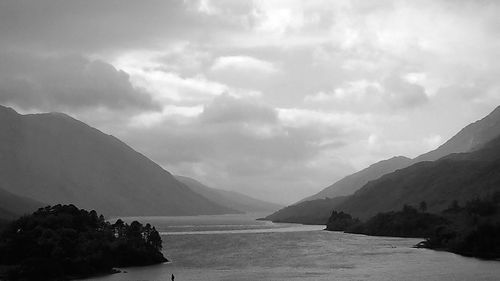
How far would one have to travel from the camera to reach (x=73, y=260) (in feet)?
541

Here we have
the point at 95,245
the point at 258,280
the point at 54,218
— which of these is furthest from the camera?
the point at 54,218

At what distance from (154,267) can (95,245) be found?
18.8 meters

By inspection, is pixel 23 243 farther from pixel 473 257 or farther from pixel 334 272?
pixel 473 257

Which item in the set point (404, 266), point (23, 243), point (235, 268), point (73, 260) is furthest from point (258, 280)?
point (23, 243)

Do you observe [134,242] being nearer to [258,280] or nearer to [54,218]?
[54,218]

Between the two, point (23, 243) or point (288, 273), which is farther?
point (23, 243)

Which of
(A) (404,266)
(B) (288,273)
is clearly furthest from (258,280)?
(A) (404,266)

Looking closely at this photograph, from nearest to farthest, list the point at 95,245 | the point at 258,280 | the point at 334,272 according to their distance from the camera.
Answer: the point at 258,280
the point at 334,272
the point at 95,245

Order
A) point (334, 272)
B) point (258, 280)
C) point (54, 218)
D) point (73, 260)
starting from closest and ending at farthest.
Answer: point (258, 280) < point (334, 272) < point (73, 260) < point (54, 218)

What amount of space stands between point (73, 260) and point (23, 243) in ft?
76.0

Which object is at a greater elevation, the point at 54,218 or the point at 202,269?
the point at 54,218

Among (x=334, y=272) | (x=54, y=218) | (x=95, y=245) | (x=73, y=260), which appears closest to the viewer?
(x=334, y=272)

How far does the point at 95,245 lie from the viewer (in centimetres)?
17675

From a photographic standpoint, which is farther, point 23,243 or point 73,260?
point 23,243
